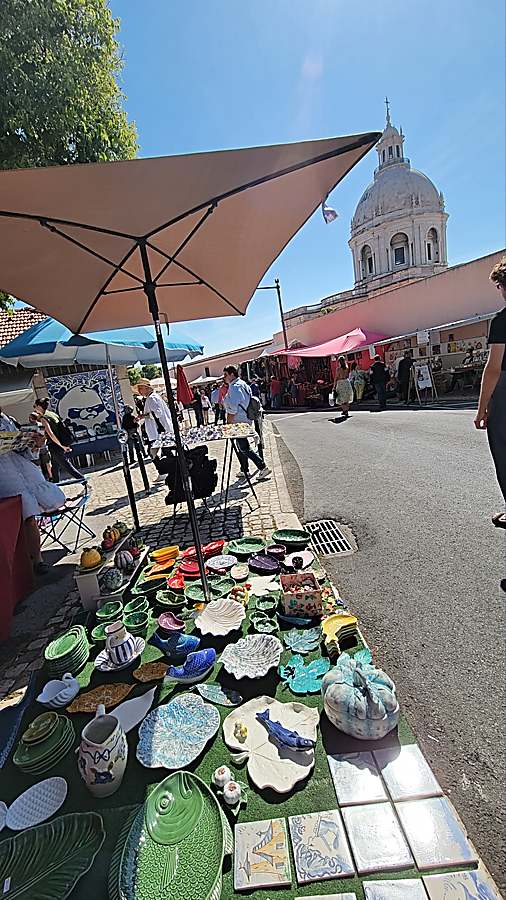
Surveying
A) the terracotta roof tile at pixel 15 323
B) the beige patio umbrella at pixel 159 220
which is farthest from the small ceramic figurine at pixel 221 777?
the terracotta roof tile at pixel 15 323

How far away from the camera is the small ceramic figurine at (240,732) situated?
2.09m

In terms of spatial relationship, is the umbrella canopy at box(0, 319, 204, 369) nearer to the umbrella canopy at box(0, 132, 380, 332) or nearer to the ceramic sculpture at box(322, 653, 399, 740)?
the umbrella canopy at box(0, 132, 380, 332)

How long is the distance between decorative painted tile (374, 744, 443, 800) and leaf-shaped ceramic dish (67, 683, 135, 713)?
148cm

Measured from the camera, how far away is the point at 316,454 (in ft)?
30.6

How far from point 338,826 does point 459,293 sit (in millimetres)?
20431

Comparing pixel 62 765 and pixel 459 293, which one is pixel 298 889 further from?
pixel 459 293

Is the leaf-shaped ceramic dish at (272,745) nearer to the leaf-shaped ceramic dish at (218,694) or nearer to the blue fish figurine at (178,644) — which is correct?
the leaf-shaped ceramic dish at (218,694)

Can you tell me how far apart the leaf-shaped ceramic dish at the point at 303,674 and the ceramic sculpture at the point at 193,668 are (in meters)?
0.46

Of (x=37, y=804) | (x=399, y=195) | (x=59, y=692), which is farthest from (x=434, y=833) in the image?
(x=399, y=195)

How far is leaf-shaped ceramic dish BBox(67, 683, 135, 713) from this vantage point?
245cm

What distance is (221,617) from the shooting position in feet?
10.2

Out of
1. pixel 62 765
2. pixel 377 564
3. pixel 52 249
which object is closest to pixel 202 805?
pixel 62 765

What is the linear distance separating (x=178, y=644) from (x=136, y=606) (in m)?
0.77

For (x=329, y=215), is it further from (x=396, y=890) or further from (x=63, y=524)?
(x=63, y=524)
